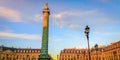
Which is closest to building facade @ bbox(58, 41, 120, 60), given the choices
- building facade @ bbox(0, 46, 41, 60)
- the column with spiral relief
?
building facade @ bbox(0, 46, 41, 60)

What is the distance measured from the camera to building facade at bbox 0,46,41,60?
122938 millimetres

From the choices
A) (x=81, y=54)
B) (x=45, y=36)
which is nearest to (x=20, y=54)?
(x=81, y=54)

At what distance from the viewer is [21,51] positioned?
415 feet

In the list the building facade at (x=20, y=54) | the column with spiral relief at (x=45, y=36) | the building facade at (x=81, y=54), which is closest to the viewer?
the column with spiral relief at (x=45, y=36)

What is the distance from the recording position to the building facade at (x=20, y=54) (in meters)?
123

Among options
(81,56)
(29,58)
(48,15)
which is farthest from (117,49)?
(29,58)

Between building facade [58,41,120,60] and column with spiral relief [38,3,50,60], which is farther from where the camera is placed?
building facade [58,41,120,60]

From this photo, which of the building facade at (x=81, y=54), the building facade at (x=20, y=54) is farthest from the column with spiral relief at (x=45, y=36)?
the building facade at (x=20, y=54)

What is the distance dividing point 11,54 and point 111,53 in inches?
2351

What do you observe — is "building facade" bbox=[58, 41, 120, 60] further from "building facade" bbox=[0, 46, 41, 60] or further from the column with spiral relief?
the column with spiral relief

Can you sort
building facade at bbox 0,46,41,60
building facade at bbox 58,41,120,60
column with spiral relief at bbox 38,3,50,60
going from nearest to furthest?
1. column with spiral relief at bbox 38,3,50,60
2. building facade at bbox 58,41,120,60
3. building facade at bbox 0,46,41,60

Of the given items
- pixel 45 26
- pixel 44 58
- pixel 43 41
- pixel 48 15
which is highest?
pixel 48 15

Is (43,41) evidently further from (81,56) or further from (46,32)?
(81,56)

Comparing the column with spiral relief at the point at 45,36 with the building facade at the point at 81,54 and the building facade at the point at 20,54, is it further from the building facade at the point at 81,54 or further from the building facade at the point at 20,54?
the building facade at the point at 20,54
